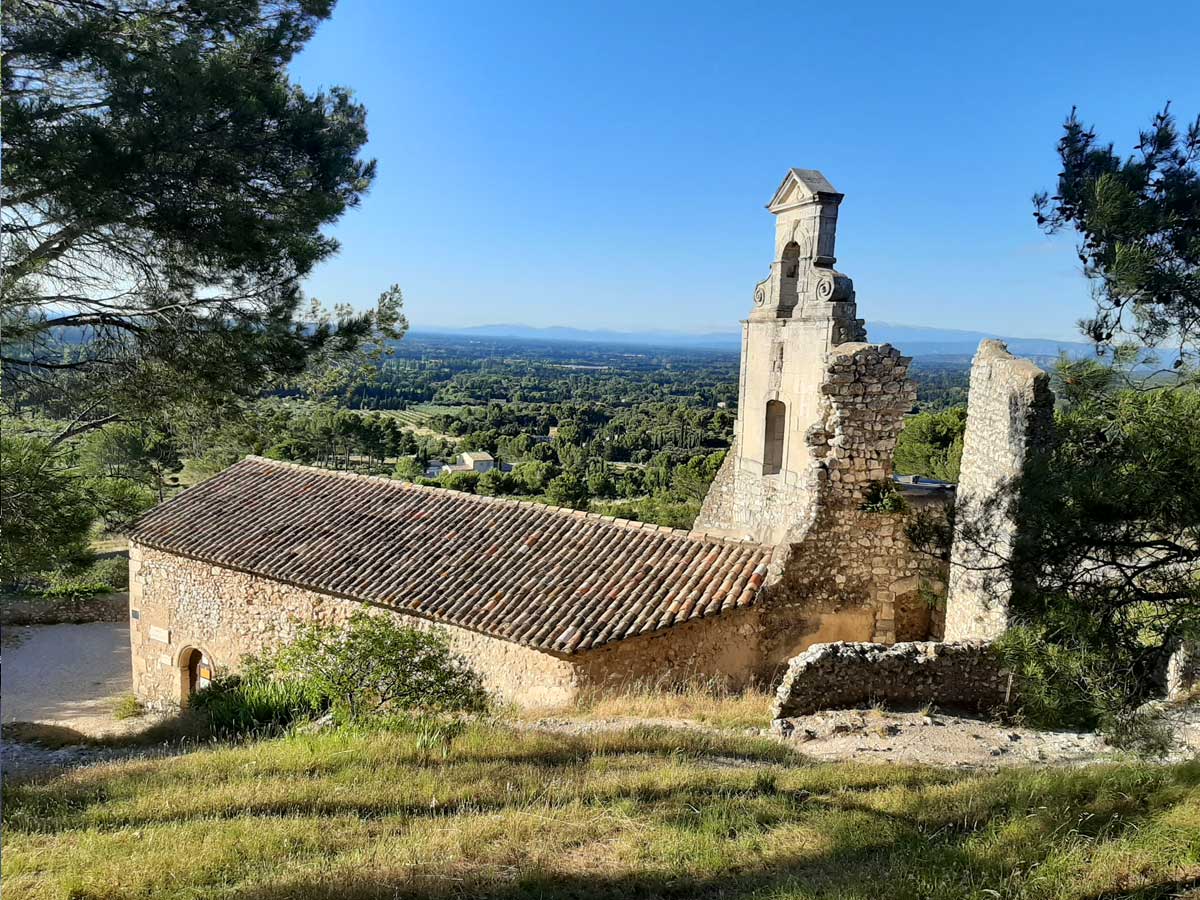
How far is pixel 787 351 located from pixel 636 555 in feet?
13.8

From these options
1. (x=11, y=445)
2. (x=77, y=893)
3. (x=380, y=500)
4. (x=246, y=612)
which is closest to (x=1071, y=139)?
(x=77, y=893)

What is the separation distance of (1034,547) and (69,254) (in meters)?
7.31

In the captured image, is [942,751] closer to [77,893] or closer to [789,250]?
[77,893]

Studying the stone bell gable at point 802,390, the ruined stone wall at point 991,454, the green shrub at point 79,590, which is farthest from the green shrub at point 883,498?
the green shrub at point 79,590

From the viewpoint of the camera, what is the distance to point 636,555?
427 inches

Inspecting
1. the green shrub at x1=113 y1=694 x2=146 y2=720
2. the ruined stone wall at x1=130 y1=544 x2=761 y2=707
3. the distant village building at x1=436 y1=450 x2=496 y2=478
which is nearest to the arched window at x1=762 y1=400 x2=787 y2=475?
the ruined stone wall at x1=130 y1=544 x2=761 y2=707

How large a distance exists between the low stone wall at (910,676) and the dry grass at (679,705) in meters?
0.52

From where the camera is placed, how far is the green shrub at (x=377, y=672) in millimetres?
8219

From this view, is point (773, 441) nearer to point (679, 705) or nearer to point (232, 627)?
point (679, 705)

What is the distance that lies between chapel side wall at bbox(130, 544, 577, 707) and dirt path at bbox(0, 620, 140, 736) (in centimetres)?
137

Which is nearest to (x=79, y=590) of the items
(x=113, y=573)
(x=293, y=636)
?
(x=113, y=573)

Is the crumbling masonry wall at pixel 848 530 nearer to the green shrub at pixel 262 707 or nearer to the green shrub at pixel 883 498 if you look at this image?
the green shrub at pixel 883 498

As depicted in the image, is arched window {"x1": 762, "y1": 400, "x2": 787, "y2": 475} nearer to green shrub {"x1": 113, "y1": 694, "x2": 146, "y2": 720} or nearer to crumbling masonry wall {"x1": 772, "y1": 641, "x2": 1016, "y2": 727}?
crumbling masonry wall {"x1": 772, "y1": 641, "x2": 1016, "y2": 727}

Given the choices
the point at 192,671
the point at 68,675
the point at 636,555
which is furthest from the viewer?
the point at 68,675
